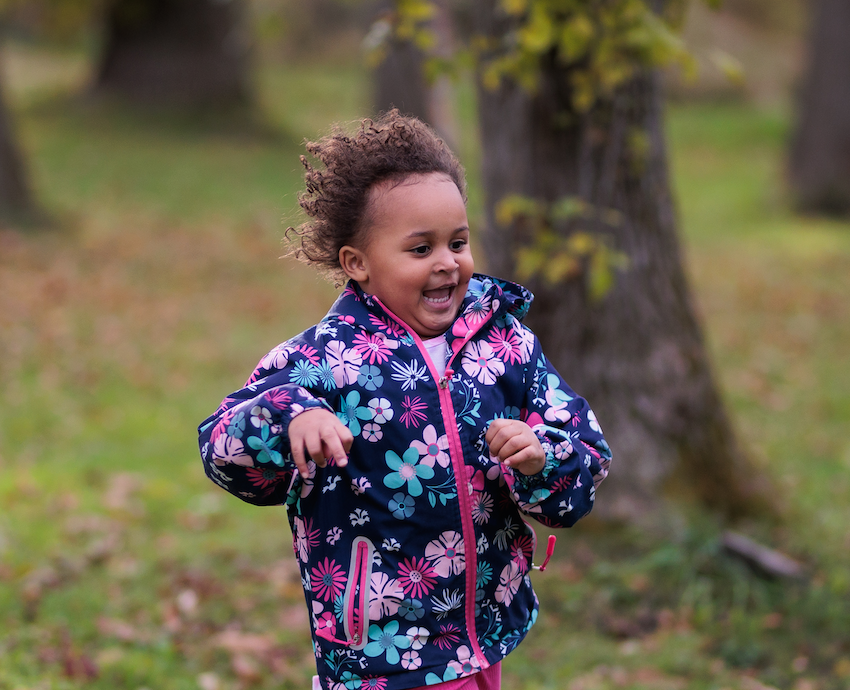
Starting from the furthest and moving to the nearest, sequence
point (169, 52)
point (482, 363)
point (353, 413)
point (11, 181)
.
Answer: point (169, 52)
point (11, 181)
point (482, 363)
point (353, 413)

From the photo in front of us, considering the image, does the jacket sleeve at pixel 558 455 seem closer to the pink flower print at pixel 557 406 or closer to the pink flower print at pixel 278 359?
the pink flower print at pixel 557 406

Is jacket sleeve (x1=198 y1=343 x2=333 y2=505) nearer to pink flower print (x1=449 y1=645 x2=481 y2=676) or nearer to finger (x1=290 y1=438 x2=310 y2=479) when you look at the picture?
finger (x1=290 y1=438 x2=310 y2=479)

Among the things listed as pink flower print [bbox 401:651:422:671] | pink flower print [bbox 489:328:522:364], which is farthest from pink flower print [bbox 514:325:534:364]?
pink flower print [bbox 401:651:422:671]

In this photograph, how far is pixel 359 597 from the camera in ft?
6.72

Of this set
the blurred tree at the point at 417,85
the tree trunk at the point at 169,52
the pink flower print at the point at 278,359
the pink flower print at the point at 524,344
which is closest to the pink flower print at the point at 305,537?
the pink flower print at the point at 278,359

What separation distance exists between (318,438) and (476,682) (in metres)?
0.75

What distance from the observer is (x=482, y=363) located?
2152 mm

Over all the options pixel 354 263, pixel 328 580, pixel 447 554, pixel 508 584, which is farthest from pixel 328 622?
pixel 354 263

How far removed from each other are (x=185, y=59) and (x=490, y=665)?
17.3 metres

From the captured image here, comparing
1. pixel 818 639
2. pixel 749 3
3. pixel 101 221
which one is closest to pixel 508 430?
pixel 818 639

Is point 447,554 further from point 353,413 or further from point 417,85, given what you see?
point 417,85

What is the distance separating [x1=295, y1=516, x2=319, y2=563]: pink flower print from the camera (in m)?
2.12

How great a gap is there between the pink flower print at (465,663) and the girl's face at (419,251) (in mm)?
695

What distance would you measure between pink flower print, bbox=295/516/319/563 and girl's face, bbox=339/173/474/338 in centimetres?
49
